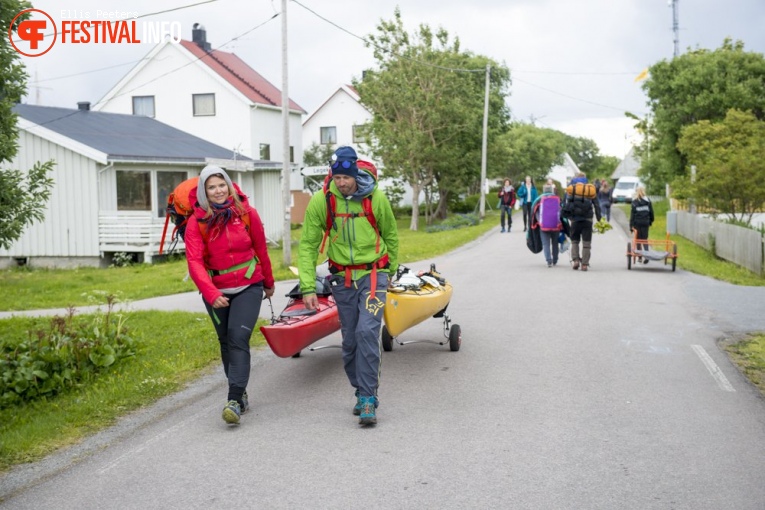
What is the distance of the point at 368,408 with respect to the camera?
6977 millimetres

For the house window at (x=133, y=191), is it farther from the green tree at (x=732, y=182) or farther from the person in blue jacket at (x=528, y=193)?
the green tree at (x=732, y=182)

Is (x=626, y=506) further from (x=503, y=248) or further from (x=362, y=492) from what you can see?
(x=503, y=248)

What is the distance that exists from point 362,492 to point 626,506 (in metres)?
1.48

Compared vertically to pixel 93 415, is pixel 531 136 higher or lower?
higher

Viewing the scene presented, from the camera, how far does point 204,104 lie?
4744 cm

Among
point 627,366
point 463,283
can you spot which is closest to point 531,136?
point 463,283

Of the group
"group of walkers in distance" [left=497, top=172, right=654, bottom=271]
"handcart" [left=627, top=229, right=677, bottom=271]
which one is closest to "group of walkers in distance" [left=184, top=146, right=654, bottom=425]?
"group of walkers in distance" [left=497, top=172, right=654, bottom=271]

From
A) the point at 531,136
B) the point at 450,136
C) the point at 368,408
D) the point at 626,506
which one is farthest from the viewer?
the point at 531,136

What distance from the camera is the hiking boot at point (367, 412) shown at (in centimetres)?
695

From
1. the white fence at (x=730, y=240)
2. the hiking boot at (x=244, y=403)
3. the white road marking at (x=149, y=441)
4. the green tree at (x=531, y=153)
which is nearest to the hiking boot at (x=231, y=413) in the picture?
the hiking boot at (x=244, y=403)

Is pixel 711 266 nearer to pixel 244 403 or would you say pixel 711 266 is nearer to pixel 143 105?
pixel 244 403

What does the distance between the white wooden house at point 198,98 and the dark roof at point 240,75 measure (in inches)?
2.7

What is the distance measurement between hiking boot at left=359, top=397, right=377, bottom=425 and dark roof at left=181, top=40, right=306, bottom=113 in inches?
1605

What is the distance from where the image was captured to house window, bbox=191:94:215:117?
4734 cm
